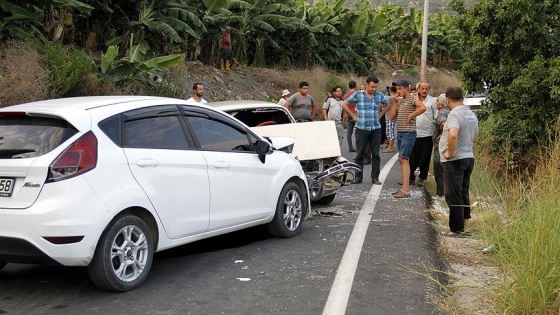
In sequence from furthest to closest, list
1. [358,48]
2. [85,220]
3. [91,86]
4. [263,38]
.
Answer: [358,48] → [263,38] → [91,86] → [85,220]

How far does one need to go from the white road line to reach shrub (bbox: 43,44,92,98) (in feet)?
24.6

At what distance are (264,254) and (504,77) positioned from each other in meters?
8.24

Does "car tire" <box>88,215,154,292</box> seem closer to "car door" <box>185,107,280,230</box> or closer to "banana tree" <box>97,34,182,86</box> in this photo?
"car door" <box>185,107,280,230</box>

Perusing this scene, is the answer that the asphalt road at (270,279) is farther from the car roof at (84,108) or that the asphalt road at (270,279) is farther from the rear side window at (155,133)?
the car roof at (84,108)

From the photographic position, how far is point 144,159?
20.5 feet

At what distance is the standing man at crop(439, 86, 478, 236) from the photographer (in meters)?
8.30

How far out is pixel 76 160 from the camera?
225 inches

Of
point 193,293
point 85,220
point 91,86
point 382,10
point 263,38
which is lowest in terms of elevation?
point 193,293

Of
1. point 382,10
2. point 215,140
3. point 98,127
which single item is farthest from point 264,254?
point 382,10

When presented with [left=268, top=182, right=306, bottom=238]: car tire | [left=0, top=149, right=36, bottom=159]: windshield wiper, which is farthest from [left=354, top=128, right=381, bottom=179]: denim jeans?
[left=0, top=149, right=36, bottom=159]: windshield wiper

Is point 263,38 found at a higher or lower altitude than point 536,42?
higher

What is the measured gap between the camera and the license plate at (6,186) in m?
5.67

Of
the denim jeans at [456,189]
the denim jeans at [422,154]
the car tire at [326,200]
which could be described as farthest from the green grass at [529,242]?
the denim jeans at [422,154]

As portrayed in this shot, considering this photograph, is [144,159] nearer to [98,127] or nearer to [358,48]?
[98,127]
